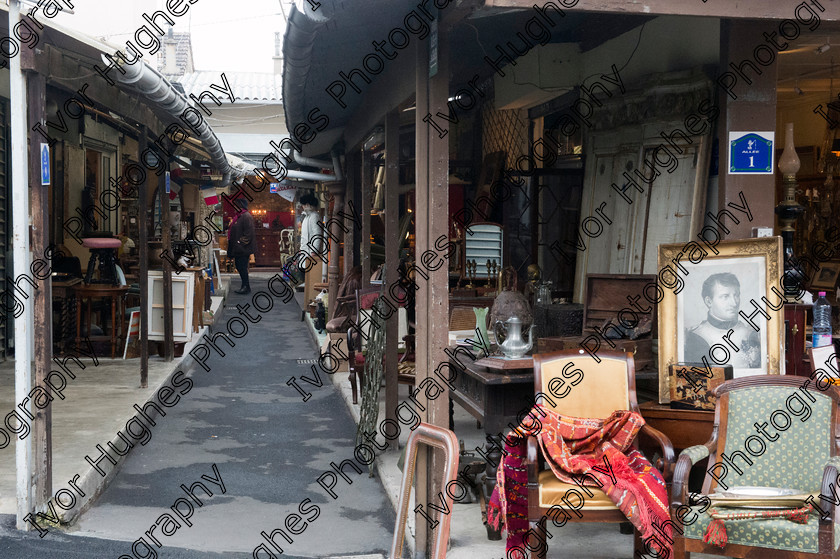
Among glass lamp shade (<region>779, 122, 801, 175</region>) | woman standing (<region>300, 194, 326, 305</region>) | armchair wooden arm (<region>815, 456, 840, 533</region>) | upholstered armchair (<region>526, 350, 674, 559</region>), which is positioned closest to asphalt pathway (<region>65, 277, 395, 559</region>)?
upholstered armchair (<region>526, 350, 674, 559</region>)

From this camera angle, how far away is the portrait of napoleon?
4277 millimetres

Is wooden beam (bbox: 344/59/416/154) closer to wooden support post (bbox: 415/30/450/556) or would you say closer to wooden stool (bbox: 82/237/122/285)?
wooden support post (bbox: 415/30/450/556)

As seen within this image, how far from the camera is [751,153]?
179 inches

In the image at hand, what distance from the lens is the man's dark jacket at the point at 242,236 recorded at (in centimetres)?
1908

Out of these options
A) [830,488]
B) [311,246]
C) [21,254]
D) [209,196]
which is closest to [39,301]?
[21,254]

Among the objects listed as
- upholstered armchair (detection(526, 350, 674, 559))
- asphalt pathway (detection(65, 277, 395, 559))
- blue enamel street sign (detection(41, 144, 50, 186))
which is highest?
blue enamel street sign (detection(41, 144, 50, 186))

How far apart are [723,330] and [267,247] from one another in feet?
89.2

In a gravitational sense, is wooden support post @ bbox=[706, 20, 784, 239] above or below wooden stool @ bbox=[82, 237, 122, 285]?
above

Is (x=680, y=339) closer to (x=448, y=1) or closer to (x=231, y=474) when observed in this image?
(x=448, y=1)

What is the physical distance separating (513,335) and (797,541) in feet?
6.15

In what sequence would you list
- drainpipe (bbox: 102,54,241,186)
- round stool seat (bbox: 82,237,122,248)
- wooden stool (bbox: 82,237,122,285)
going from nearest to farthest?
drainpipe (bbox: 102,54,241,186) < round stool seat (bbox: 82,237,122,248) < wooden stool (bbox: 82,237,122,285)

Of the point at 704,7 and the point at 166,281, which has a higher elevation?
the point at 704,7

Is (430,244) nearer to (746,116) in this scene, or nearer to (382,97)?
(746,116)

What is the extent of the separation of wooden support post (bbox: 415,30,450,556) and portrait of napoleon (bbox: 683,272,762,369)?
1.39m
